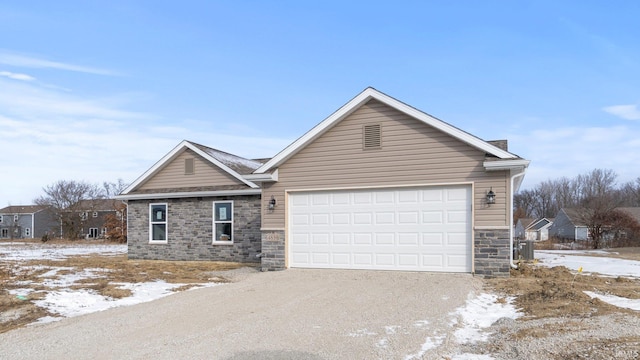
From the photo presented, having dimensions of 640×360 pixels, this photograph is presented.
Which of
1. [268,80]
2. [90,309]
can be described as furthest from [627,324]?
[268,80]

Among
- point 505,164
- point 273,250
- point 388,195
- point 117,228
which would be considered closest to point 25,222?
point 117,228

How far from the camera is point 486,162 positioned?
1145cm

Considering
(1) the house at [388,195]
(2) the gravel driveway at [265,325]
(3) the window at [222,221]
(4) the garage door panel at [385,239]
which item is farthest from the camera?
(3) the window at [222,221]

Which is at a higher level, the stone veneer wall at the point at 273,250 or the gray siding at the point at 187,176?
the gray siding at the point at 187,176

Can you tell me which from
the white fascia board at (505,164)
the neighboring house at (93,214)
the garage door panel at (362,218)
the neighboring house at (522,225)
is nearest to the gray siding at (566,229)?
the neighboring house at (522,225)

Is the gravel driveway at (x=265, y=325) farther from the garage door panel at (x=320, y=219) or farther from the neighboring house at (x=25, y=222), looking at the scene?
the neighboring house at (x=25, y=222)

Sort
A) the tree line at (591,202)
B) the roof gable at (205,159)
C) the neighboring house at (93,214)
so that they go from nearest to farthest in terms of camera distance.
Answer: the roof gable at (205,159) < the tree line at (591,202) < the neighboring house at (93,214)

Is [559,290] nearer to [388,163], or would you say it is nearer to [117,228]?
[388,163]

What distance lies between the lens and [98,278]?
1267cm

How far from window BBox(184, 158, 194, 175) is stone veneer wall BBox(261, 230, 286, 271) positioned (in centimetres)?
571

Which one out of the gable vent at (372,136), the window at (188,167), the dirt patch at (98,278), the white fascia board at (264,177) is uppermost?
the gable vent at (372,136)

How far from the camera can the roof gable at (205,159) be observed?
56.9 ft

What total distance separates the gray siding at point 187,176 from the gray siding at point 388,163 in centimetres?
430

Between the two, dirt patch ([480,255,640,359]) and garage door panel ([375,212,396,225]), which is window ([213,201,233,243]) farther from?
dirt patch ([480,255,640,359])
